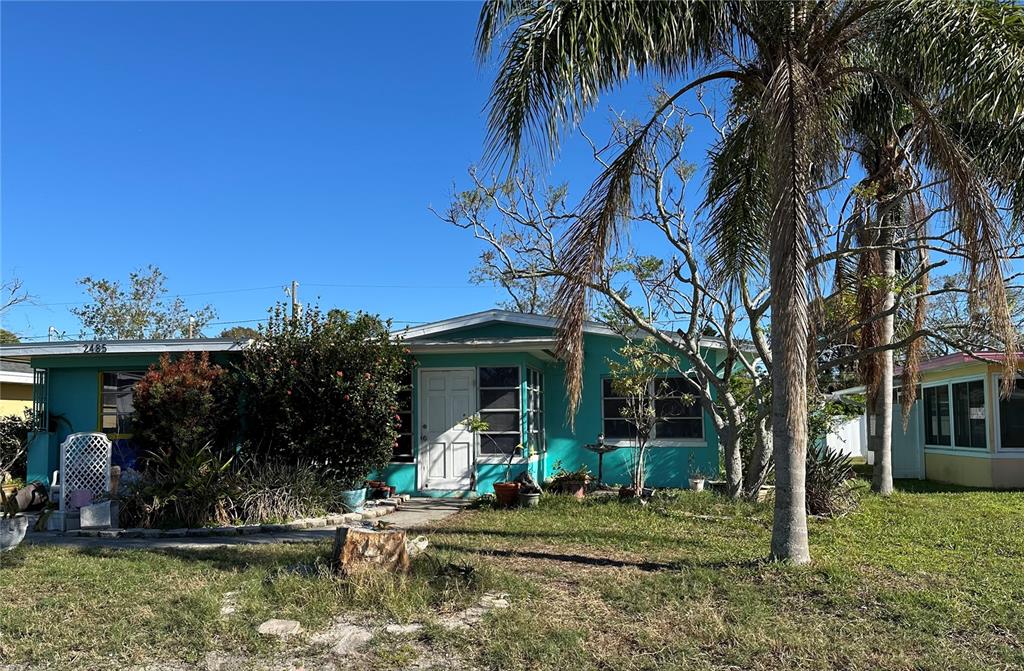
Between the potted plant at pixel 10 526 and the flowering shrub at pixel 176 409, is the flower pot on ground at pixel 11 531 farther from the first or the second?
the flowering shrub at pixel 176 409

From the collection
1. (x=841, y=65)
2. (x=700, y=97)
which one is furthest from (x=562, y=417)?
(x=841, y=65)

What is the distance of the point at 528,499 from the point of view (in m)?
11.5

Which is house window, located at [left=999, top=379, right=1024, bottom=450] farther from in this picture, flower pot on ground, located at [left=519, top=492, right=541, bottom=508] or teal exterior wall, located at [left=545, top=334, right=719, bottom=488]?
flower pot on ground, located at [left=519, top=492, right=541, bottom=508]

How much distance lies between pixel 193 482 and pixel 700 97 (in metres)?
8.52

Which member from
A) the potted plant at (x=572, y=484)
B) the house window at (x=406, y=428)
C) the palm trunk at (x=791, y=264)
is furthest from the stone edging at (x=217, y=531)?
the palm trunk at (x=791, y=264)

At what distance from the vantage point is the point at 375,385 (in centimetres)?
1127

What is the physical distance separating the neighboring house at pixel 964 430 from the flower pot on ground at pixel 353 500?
974cm

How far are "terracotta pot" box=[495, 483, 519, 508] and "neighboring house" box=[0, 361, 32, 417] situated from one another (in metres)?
13.0

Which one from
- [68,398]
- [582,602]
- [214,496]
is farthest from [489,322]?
[582,602]


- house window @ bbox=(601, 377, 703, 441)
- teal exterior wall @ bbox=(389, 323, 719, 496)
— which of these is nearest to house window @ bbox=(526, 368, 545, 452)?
teal exterior wall @ bbox=(389, 323, 719, 496)

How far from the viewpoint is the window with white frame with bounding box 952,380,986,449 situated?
1461cm

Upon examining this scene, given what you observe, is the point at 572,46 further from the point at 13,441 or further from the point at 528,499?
the point at 13,441

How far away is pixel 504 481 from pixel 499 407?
4.06ft

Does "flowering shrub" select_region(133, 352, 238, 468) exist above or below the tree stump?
above
